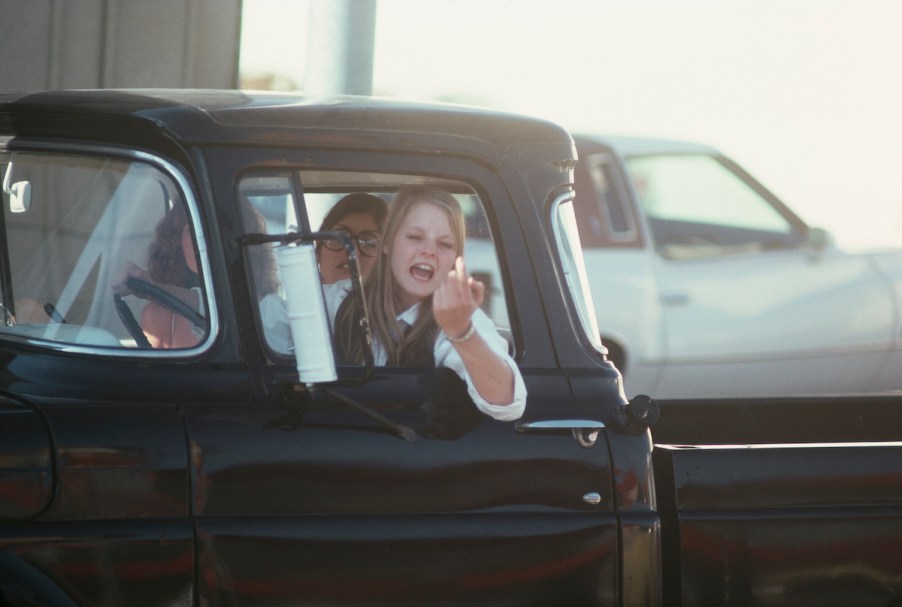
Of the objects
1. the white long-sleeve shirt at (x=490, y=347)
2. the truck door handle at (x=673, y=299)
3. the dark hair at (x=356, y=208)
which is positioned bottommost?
the truck door handle at (x=673, y=299)

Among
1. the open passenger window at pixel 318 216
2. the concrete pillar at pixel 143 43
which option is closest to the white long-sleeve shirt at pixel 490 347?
the open passenger window at pixel 318 216

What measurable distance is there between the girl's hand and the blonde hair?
0.39 meters

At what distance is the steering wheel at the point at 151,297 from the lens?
315 centimetres

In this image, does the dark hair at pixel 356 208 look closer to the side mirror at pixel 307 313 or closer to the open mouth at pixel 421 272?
the open mouth at pixel 421 272

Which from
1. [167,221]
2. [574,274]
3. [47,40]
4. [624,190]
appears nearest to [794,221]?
[624,190]

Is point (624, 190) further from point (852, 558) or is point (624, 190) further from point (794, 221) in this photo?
point (852, 558)

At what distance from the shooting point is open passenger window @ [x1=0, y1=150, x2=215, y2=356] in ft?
10.3

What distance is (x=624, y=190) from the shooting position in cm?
922

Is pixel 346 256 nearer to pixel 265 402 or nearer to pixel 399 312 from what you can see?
pixel 399 312

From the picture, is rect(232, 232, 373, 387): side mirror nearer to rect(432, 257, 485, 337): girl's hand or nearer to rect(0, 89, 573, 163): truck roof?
rect(432, 257, 485, 337): girl's hand

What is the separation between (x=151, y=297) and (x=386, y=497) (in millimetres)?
671

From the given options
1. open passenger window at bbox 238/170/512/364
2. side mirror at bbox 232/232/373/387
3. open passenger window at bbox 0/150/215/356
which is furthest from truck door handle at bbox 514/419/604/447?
open passenger window at bbox 0/150/215/356

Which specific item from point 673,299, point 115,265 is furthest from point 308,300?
point 673,299

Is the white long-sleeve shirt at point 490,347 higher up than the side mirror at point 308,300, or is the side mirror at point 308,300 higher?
the side mirror at point 308,300
